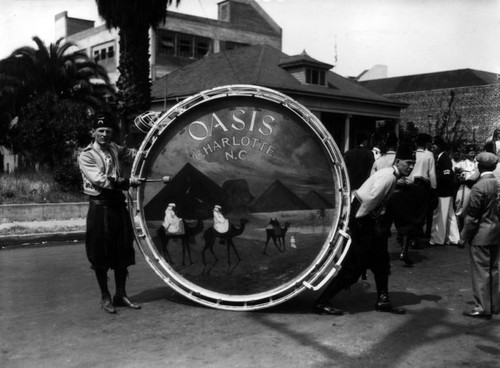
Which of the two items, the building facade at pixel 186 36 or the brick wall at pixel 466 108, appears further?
the building facade at pixel 186 36

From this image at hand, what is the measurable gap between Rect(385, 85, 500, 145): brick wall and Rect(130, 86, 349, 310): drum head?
116ft

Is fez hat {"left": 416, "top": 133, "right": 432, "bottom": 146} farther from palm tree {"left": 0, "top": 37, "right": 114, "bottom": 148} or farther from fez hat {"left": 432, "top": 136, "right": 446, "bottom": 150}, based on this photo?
palm tree {"left": 0, "top": 37, "right": 114, "bottom": 148}

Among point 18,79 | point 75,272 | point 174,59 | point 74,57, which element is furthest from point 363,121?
point 75,272

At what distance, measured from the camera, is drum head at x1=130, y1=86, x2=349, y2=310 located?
5.30 m

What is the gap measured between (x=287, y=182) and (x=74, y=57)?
24.6 metres

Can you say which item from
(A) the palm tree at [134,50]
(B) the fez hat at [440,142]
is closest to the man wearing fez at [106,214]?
(B) the fez hat at [440,142]

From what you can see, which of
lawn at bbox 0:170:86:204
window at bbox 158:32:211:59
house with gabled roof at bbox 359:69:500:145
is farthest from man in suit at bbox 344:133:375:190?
window at bbox 158:32:211:59

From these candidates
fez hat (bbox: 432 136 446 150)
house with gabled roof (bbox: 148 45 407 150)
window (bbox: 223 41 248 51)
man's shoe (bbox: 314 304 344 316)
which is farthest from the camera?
window (bbox: 223 41 248 51)

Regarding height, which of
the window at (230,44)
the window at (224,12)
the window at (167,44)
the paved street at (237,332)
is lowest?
the paved street at (237,332)

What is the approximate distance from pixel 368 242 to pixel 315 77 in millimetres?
26414

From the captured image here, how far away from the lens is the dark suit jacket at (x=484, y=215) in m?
5.44

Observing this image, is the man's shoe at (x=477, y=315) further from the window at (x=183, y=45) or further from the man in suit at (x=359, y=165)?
the window at (x=183, y=45)

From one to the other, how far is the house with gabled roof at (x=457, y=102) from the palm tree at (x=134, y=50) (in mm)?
23982

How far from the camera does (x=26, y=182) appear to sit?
15773 mm
